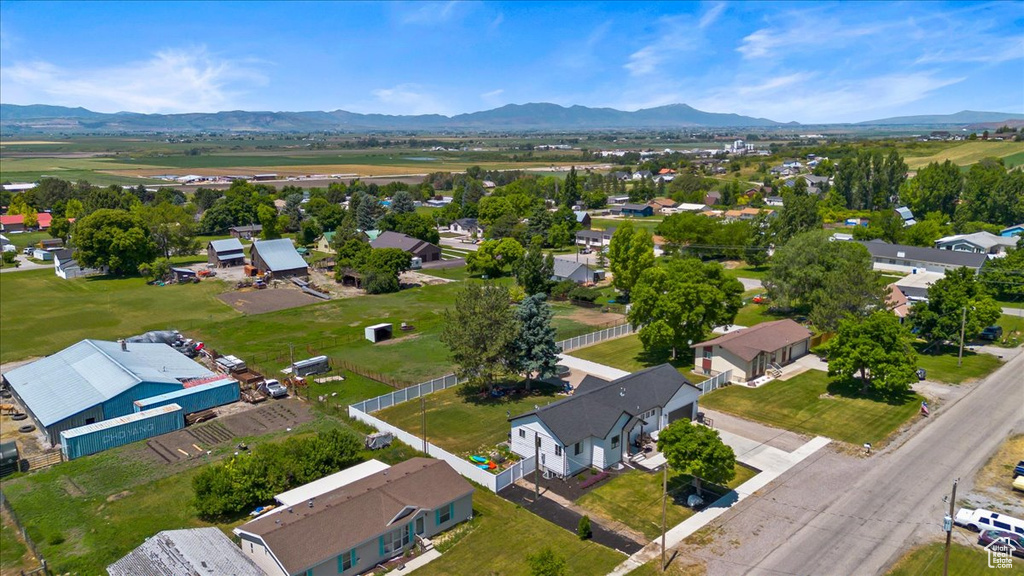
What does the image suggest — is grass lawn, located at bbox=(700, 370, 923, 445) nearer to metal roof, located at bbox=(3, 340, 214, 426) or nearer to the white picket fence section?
the white picket fence section

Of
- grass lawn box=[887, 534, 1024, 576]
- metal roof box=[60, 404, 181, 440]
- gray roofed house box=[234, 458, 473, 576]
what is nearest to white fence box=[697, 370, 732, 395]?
grass lawn box=[887, 534, 1024, 576]

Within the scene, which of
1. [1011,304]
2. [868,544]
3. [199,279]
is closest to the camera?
[868,544]

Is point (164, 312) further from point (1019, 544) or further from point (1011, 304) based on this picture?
point (1011, 304)

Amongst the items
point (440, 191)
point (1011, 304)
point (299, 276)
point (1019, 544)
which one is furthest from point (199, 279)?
point (440, 191)

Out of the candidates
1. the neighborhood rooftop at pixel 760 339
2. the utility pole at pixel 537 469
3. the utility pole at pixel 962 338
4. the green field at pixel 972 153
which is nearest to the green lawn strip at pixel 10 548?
the utility pole at pixel 537 469

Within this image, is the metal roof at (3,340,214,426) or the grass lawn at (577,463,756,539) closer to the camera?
the grass lawn at (577,463,756,539)
